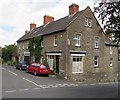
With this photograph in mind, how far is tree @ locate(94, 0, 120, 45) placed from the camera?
1170 cm

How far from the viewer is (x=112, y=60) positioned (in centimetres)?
3572

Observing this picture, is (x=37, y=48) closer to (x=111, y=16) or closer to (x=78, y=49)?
(x=78, y=49)

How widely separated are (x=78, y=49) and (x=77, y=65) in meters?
2.34

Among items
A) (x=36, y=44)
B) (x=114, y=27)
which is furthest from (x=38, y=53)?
(x=114, y=27)

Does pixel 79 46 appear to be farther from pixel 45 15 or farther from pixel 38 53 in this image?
pixel 45 15

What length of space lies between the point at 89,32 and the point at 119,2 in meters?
19.7

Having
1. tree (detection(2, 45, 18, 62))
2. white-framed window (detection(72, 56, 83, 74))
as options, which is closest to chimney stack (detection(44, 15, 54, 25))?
white-framed window (detection(72, 56, 83, 74))

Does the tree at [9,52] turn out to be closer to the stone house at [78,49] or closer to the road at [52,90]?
the stone house at [78,49]

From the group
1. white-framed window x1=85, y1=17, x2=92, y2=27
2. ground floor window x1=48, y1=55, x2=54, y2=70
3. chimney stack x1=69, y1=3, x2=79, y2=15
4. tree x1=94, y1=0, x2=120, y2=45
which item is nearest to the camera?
tree x1=94, y1=0, x2=120, y2=45

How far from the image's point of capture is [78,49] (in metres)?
29.1

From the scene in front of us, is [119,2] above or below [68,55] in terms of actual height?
above

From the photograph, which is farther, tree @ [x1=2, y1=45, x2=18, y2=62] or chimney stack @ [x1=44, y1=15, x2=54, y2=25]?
tree @ [x1=2, y1=45, x2=18, y2=62]

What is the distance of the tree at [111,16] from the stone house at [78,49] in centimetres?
1496

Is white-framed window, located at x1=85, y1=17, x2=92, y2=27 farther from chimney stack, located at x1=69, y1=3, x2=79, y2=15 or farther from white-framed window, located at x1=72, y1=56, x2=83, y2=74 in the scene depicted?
white-framed window, located at x1=72, y1=56, x2=83, y2=74
